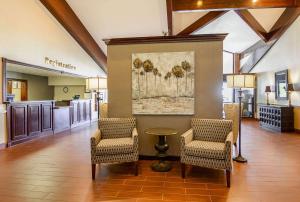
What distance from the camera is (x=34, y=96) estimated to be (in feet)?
30.6

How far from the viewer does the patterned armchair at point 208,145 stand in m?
2.86

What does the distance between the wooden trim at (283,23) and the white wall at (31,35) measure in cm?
652

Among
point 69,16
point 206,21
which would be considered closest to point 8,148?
point 69,16

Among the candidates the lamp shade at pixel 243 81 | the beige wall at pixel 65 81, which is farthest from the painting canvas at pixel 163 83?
the beige wall at pixel 65 81

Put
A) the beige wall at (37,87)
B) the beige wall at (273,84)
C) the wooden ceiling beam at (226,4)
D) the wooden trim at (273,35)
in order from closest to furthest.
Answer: the wooden ceiling beam at (226,4) < the wooden trim at (273,35) < the beige wall at (273,84) < the beige wall at (37,87)

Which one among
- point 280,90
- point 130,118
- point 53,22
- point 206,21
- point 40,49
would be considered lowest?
point 130,118

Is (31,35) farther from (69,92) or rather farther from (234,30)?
(234,30)

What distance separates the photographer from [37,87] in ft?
30.6

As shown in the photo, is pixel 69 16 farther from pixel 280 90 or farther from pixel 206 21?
pixel 280 90

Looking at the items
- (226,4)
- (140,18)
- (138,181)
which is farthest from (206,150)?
(140,18)

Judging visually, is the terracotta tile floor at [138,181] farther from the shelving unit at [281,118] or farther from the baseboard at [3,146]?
the shelving unit at [281,118]

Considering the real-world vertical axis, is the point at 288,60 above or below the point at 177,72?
above

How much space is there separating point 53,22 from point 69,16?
1.50ft

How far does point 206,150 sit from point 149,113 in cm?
130
